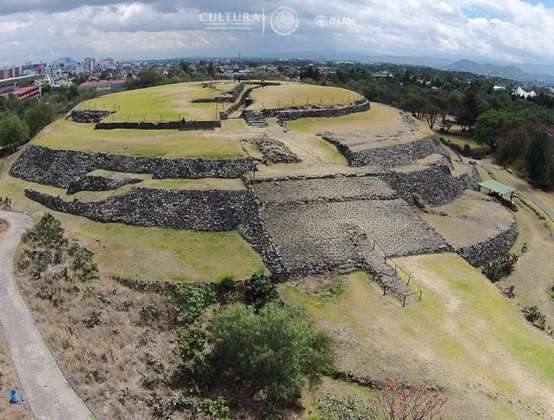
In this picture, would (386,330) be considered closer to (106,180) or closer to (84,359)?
(84,359)

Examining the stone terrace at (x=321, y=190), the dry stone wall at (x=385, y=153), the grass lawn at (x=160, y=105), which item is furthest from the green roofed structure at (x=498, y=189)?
the grass lawn at (x=160, y=105)

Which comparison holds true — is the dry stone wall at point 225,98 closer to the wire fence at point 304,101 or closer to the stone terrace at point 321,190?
the wire fence at point 304,101

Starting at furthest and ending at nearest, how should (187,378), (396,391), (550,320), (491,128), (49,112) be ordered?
(491,128), (49,112), (550,320), (187,378), (396,391)

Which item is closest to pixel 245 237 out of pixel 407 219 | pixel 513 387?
pixel 407 219

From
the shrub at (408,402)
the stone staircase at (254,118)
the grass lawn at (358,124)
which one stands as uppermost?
the stone staircase at (254,118)

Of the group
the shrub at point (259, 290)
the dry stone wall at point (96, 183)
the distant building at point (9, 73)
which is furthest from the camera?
the distant building at point (9, 73)

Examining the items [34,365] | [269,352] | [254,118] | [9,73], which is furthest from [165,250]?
[9,73]
